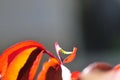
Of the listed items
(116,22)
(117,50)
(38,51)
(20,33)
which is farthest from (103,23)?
(38,51)

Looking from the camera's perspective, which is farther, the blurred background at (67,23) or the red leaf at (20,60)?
the blurred background at (67,23)

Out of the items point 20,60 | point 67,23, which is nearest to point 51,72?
point 20,60

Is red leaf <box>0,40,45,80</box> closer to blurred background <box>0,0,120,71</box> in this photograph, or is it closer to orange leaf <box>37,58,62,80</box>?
orange leaf <box>37,58,62,80</box>

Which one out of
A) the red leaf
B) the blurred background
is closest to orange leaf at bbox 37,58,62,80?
the red leaf

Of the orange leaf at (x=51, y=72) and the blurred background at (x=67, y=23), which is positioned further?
the blurred background at (x=67, y=23)

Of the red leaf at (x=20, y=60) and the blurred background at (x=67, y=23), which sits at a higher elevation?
the red leaf at (x=20, y=60)

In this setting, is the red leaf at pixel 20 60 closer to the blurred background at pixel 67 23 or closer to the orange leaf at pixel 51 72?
the orange leaf at pixel 51 72

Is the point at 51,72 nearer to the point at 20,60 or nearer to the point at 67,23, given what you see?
the point at 20,60

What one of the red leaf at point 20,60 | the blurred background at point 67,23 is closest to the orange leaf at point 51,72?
the red leaf at point 20,60

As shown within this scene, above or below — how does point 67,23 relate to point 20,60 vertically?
below
